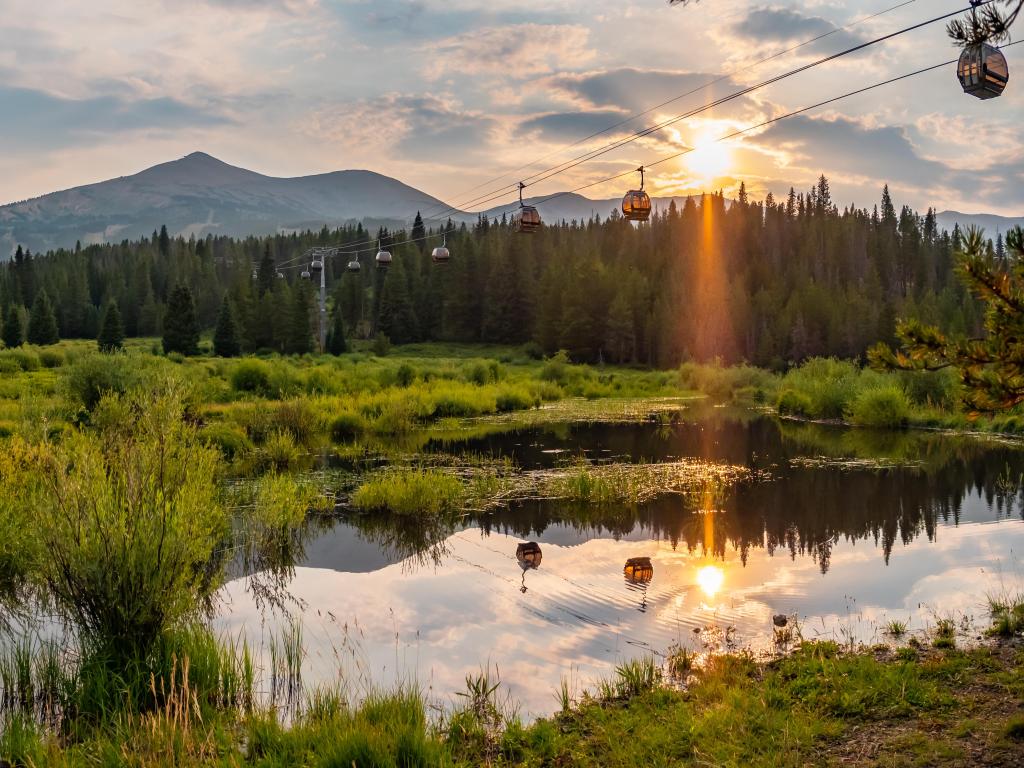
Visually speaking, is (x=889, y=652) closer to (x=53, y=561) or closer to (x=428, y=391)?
(x=53, y=561)

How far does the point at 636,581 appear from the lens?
37.3 feet

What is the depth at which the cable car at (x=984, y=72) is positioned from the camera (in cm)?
678

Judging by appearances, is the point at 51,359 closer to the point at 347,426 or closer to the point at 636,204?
the point at 347,426

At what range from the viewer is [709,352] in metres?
80.1

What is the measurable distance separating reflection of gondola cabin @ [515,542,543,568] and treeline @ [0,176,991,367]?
4755cm

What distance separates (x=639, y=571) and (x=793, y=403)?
27751 millimetres

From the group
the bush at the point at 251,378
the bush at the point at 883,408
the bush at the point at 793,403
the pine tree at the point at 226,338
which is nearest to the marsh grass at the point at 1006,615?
the bush at the point at 883,408

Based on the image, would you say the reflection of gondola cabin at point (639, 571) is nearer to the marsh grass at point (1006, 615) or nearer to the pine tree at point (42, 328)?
the marsh grass at point (1006, 615)

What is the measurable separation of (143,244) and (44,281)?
44.3 metres

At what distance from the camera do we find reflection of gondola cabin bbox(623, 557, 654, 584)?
11430 mm

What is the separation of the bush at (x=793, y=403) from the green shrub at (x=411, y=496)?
23207 millimetres

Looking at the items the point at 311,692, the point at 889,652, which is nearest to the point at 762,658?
the point at 889,652

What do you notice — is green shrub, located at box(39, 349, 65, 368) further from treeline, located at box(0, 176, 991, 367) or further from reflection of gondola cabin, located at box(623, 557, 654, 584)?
reflection of gondola cabin, located at box(623, 557, 654, 584)

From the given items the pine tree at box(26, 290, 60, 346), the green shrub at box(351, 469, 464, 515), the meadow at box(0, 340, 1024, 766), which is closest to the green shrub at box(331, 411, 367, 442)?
the green shrub at box(351, 469, 464, 515)
